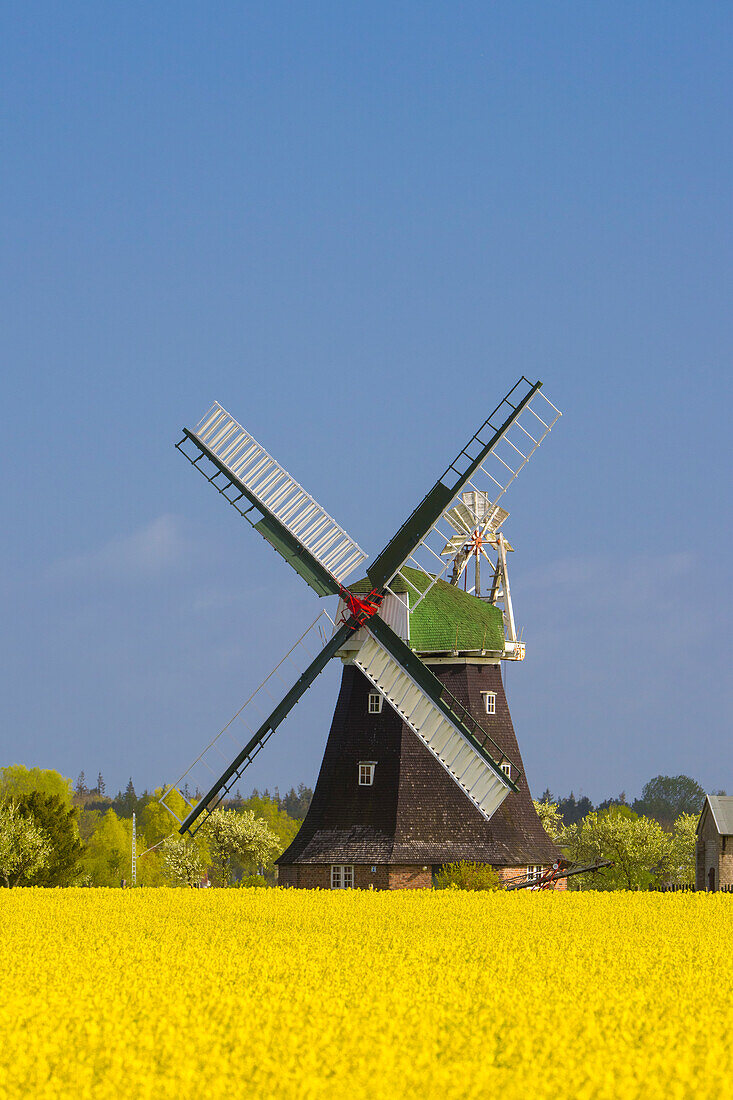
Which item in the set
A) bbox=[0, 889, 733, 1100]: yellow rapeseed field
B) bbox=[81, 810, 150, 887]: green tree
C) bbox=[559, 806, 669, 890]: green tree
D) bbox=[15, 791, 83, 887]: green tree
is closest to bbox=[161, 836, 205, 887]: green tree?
bbox=[15, 791, 83, 887]: green tree

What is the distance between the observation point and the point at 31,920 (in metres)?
29.6

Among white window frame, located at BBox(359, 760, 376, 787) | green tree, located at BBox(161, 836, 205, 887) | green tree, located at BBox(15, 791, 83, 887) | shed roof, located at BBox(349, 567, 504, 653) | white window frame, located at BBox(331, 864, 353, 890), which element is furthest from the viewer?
green tree, located at BBox(161, 836, 205, 887)

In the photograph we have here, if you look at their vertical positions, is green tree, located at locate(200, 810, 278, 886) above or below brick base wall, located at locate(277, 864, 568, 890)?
above

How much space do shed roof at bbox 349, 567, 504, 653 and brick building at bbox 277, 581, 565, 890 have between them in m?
0.03

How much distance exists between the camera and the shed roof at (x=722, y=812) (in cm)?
5772

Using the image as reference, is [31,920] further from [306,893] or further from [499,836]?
[499,836]

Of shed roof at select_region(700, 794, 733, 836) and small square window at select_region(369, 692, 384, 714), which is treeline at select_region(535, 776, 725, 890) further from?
small square window at select_region(369, 692, 384, 714)

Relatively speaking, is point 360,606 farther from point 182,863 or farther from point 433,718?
point 182,863

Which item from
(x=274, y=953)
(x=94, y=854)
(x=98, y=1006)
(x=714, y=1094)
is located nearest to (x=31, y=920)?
(x=274, y=953)

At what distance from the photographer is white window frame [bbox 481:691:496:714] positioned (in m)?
43.6

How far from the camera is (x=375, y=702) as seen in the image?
42875 mm

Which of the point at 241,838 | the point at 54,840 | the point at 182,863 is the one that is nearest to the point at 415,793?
the point at 54,840

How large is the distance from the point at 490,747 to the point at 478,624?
388cm

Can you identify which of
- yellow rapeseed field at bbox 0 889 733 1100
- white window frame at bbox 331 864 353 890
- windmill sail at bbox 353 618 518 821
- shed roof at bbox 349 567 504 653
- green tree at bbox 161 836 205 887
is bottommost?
yellow rapeseed field at bbox 0 889 733 1100
